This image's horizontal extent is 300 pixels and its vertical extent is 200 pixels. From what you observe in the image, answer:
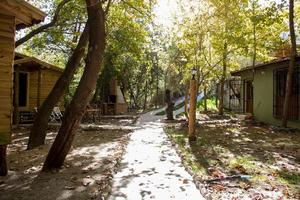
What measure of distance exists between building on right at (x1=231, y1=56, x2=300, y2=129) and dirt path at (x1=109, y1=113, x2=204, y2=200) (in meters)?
8.23

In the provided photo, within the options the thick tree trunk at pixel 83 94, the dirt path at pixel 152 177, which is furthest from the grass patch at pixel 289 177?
the thick tree trunk at pixel 83 94

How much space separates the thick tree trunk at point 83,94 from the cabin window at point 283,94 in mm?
10708

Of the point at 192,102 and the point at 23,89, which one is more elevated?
the point at 23,89

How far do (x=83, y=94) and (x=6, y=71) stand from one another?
1.47 m

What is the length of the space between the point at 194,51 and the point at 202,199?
16.3 metres

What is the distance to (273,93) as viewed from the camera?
1664 cm

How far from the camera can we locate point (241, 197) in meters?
4.86

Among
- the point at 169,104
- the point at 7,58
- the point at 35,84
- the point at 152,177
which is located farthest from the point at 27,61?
the point at 152,177

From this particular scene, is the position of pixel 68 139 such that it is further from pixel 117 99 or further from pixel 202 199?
pixel 117 99

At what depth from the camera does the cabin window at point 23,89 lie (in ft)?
55.2

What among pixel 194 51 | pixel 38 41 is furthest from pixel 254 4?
pixel 38 41

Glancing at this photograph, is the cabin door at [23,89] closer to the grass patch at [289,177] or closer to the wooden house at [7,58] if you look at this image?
the wooden house at [7,58]

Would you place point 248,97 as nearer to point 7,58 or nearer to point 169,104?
point 169,104

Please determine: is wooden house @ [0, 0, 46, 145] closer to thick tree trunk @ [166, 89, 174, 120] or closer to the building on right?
the building on right
